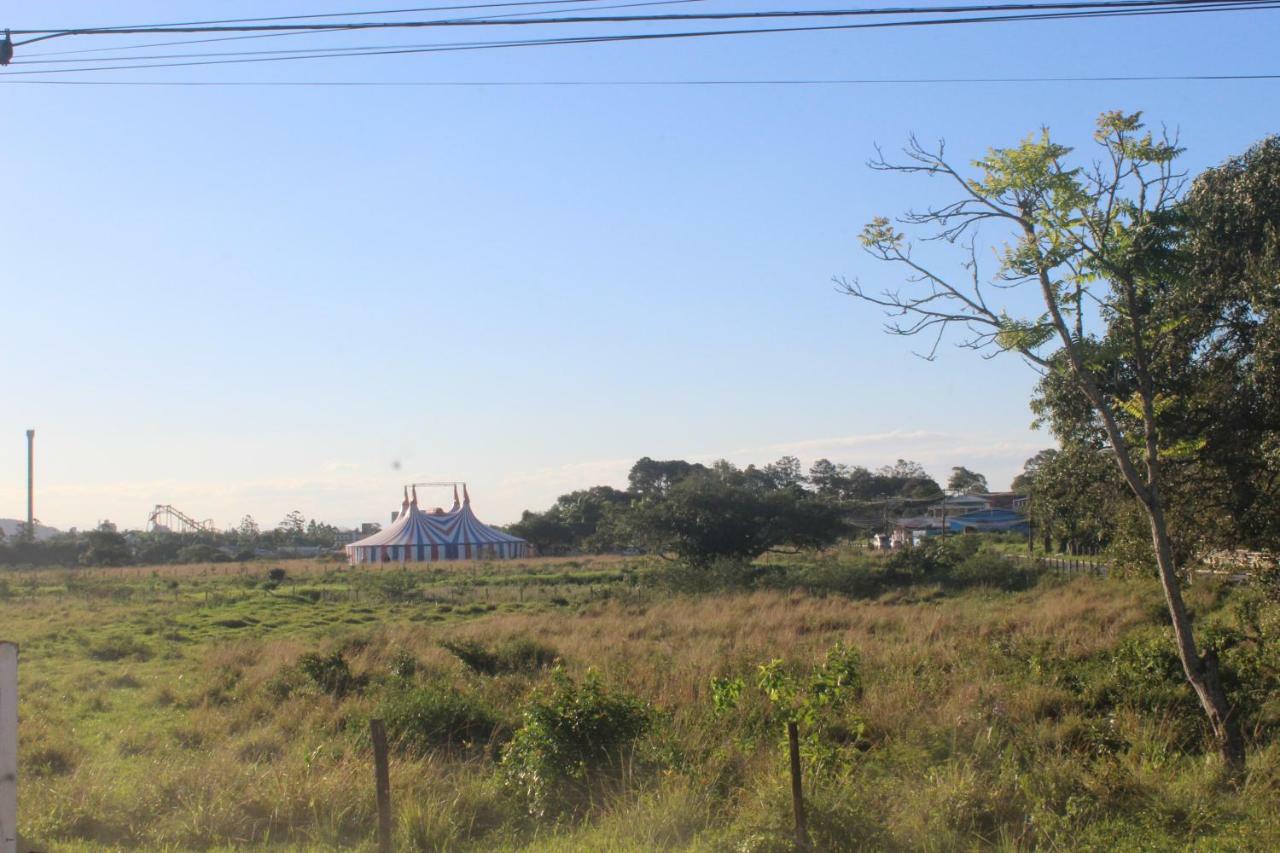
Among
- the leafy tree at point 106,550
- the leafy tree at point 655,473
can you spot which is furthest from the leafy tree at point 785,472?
the leafy tree at point 106,550

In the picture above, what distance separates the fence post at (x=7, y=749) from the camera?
3.29 meters

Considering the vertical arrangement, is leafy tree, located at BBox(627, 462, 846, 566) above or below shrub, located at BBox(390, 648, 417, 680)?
above

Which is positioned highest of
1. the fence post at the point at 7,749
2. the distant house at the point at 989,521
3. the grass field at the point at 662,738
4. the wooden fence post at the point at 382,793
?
the distant house at the point at 989,521

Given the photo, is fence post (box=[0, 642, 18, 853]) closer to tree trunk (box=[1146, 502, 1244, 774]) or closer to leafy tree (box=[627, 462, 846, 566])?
tree trunk (box=[1146, 502, 1244, 774])

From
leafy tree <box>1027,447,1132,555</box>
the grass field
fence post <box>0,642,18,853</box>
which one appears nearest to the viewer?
fence post <box>0,642,18,853</box>

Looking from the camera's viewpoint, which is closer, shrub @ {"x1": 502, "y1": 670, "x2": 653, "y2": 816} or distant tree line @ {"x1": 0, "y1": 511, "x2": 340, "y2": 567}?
shrub @ {"x1": 502, "y1": 670, "x2": 653, "y2": 816}

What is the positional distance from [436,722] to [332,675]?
493 cm

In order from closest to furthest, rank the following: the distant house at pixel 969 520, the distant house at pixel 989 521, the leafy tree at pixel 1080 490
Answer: the leafy tree at pixel 1080 490 < the distant house at pixel 969 520 < the distant house at pixel 989 521

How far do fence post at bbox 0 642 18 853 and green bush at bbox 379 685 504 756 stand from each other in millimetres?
6362

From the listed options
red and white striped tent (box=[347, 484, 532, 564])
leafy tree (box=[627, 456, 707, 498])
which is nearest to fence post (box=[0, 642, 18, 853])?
red and white striped tent (box=[347, 484, 532, 564])

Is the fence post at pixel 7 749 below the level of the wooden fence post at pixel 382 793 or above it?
above

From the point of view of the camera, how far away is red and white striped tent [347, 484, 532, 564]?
64375 millimetres

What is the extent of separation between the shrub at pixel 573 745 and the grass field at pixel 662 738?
22mm

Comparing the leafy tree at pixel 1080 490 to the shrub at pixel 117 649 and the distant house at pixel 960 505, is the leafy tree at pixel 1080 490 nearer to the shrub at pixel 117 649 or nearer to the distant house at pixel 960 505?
the shrub at pixel 117 649
